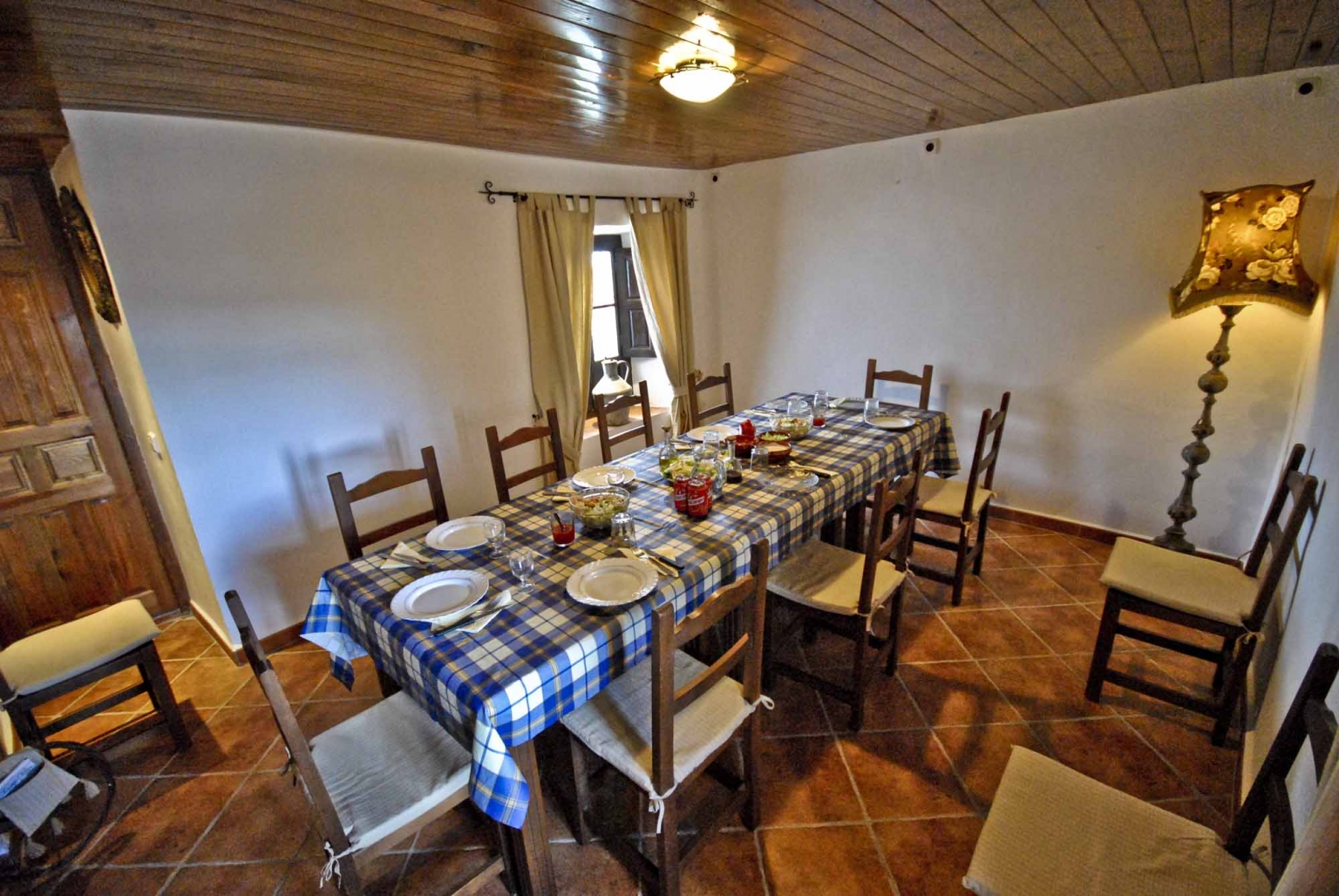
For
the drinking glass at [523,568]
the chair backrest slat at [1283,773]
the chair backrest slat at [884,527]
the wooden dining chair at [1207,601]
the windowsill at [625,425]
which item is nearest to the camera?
the chair backrest slat at [1283,773]

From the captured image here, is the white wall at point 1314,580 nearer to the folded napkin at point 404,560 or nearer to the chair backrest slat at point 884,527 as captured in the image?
the chair backrest slat at point 884,527

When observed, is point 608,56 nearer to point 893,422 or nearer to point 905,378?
point 893,422

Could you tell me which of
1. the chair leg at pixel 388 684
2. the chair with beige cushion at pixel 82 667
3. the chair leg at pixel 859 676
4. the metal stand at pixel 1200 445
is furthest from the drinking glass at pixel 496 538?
the metal stand at pixel 1200 445

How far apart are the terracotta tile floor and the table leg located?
0.57 feet

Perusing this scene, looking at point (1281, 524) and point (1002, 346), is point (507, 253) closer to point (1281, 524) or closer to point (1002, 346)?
point (1002, 346)

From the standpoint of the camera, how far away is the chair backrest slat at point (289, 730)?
1080 mm

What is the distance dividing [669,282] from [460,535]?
9.23 feet

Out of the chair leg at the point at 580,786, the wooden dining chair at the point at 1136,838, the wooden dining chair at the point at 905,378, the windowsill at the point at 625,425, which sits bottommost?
the chair leg at the point at 580,786

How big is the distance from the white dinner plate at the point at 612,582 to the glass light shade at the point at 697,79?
59.4 inches

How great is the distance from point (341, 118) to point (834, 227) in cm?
285

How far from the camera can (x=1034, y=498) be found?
3.39 m

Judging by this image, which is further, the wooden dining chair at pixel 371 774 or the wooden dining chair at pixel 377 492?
the wooden dining chair at pixel 377 492

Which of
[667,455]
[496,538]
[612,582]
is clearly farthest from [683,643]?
[667,455]

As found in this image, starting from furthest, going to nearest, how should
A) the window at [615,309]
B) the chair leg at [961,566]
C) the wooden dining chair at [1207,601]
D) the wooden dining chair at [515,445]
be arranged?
the window at [615,309], the chair leg at [961,566], the wooden dining chair at [515,445], the wooden dining chair at [1207,601]
